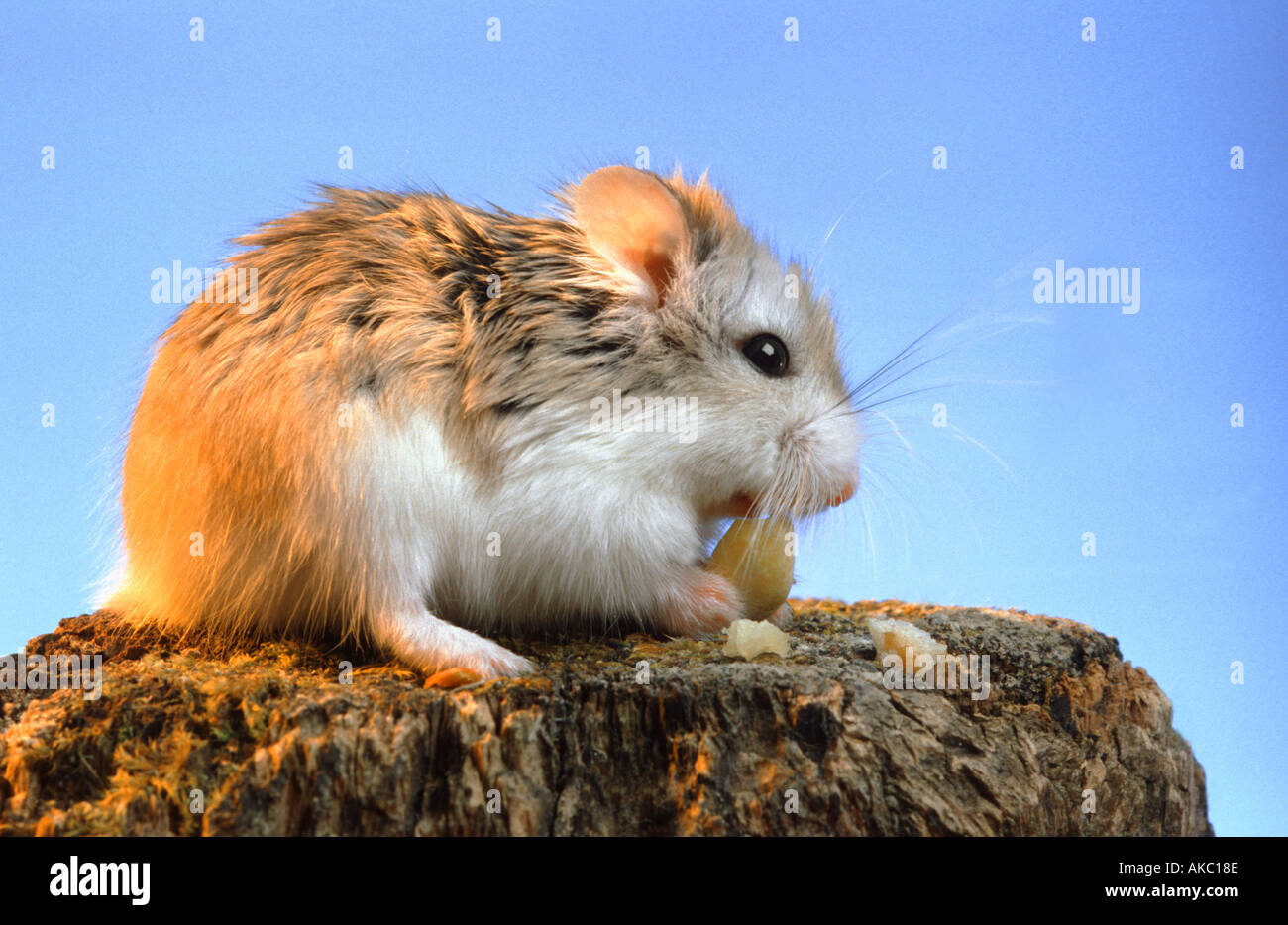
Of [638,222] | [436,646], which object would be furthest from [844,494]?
[436,646]

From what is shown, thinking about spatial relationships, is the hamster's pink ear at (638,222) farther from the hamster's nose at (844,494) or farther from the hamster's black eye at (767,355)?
the hamster's nose at (844,494)

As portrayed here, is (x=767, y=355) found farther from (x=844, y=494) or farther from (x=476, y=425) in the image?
(x=476, y=425)

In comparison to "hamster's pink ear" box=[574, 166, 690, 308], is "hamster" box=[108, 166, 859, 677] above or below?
below

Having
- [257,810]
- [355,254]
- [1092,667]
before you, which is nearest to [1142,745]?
[1092,667]

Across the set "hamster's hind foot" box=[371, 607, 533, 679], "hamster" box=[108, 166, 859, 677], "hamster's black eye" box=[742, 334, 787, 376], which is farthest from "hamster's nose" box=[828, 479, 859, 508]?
"hamster's hind foot" box=[371, 607, 533, 679]

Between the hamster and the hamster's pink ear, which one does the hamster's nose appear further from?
the hamster's pink ear

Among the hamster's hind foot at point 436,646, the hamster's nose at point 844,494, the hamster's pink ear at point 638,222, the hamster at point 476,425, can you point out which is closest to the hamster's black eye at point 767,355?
the hamster at point 476,425

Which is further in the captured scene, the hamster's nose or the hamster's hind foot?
the hamster's nose
